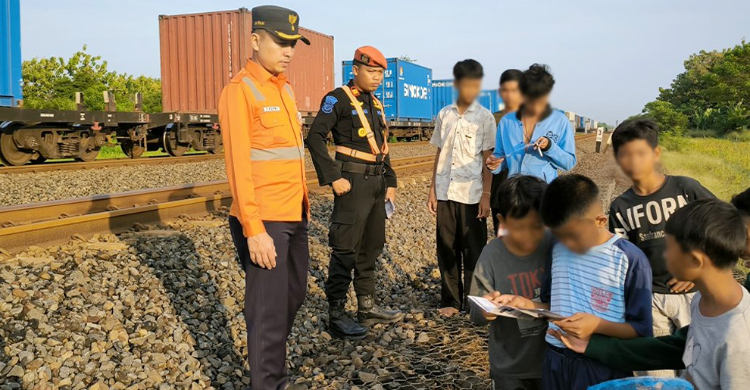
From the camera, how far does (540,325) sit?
2.36m

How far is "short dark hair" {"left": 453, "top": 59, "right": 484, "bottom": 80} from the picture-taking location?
4305mm

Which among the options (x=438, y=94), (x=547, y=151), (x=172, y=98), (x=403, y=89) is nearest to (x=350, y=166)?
(x=547, y=151)

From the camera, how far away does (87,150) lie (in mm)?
14016

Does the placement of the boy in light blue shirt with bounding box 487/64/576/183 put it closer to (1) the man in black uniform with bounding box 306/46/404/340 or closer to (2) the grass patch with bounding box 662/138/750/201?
(1) the man in black uniform with bounding box 306/46/404/340

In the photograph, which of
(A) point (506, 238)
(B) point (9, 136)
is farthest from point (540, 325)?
(B) point (9, 136)

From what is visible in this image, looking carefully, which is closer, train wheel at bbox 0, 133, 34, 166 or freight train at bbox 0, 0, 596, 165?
train wheel at bbox 0, 133, 34, 166

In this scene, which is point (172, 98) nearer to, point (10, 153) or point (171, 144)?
point (171, 144)

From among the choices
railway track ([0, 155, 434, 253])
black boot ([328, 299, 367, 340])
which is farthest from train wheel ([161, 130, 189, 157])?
black boot ([328, 299, 367, 340])

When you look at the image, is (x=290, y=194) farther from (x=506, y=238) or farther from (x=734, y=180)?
(x=734, y=180)

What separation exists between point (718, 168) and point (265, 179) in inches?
649

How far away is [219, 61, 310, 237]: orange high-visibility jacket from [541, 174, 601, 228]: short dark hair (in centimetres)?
141

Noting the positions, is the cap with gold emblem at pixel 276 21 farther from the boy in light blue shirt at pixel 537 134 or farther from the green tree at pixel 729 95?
the green tree at pixel 729 95

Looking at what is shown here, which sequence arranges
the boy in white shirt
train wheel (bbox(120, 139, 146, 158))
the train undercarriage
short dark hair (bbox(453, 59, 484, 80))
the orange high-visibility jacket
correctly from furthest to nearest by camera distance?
1. train wheel (bbox(120, 139, 146, 158))
2. the train undercarriage
3. the boy in white shirt
4. short dark hair (bbox(453, 59, 484, 80))
5. the orange high-visibility jacket

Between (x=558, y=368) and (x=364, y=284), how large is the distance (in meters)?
2.39
